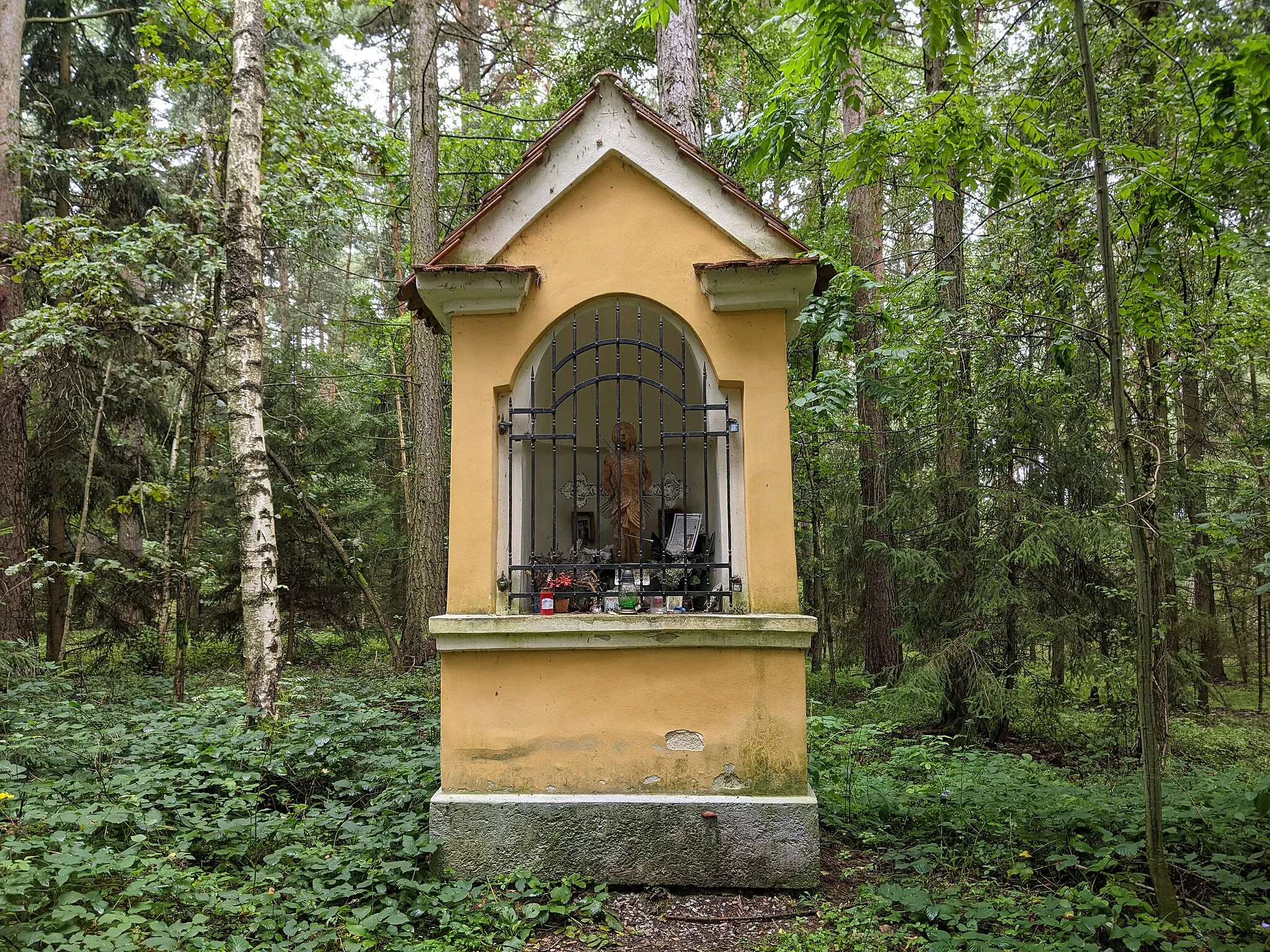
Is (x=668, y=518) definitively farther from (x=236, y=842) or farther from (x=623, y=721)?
(x=236, y=842)

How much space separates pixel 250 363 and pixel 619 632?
140 inches

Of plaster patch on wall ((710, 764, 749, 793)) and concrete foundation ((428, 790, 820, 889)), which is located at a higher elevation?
plaster patch on wall ((710, 764, 749, 793))

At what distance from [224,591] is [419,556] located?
4.12 metres

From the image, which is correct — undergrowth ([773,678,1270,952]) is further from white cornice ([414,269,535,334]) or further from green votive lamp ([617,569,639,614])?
white cornice ([414,269,535,334])

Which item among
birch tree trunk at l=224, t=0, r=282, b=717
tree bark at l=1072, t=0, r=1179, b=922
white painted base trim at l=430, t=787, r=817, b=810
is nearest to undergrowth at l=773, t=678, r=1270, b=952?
tree bark at l=1072, t=0, r=1179, b=922

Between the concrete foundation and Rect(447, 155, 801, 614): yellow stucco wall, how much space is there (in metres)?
1.10

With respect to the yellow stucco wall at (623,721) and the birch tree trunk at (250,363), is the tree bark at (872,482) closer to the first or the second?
the yellow stucco wall at (623,721)

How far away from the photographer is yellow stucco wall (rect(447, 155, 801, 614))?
4.46m

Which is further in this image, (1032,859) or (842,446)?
(842,446)

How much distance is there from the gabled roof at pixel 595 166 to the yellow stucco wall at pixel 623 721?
2.42 m

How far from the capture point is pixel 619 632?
429 centimetres

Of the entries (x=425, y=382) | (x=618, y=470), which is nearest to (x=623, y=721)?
(x=618, y=470)

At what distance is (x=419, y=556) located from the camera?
9.27 m

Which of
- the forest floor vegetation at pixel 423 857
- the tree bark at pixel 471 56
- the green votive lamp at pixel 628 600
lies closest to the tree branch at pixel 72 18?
the tree bark at pixel 471 56
